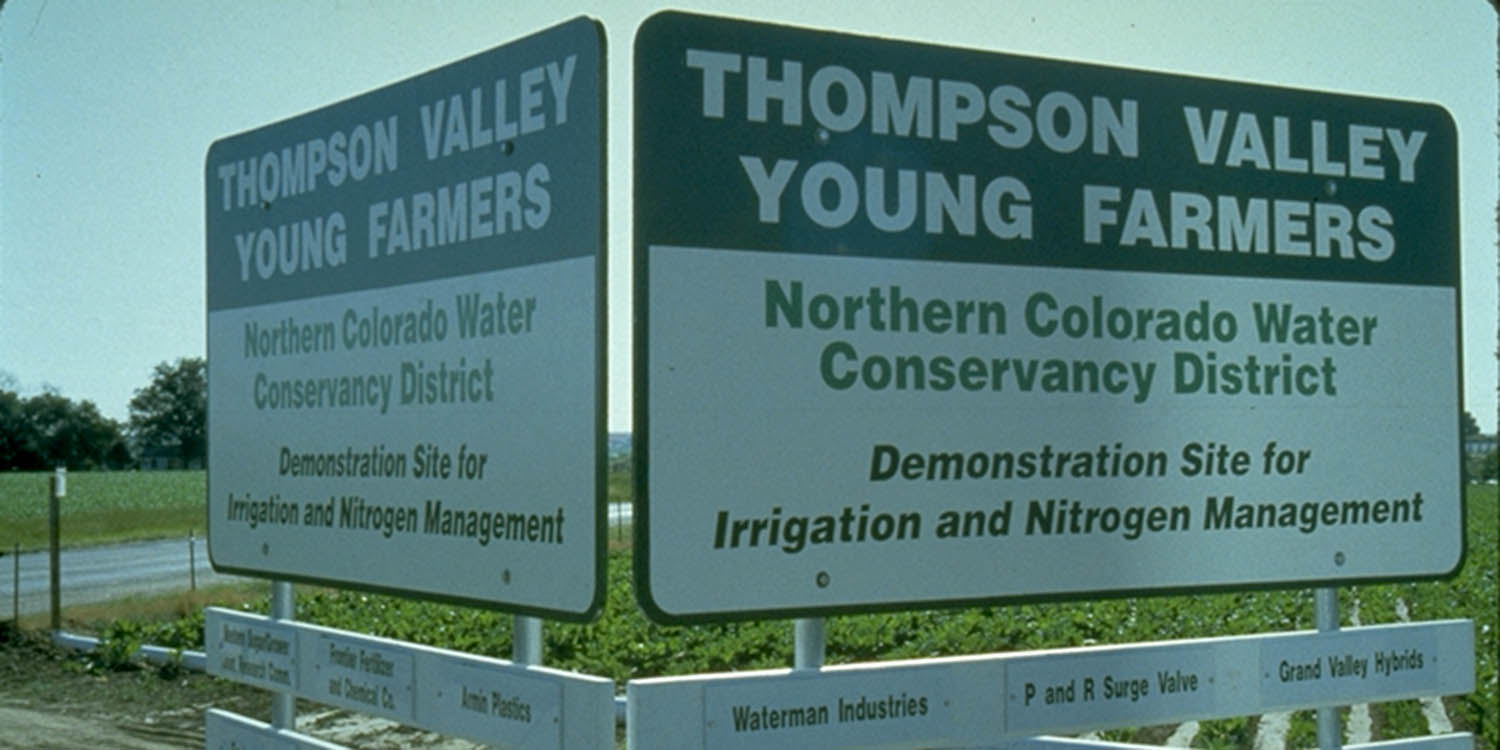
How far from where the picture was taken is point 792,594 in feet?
13.2

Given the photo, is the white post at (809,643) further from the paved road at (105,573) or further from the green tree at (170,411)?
the green tree at (170,411)

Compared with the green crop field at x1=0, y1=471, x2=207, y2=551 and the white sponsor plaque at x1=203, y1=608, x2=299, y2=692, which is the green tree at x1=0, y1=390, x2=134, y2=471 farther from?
the white sponsor plaque at x1=203, y1=608, x2=299, y2=692

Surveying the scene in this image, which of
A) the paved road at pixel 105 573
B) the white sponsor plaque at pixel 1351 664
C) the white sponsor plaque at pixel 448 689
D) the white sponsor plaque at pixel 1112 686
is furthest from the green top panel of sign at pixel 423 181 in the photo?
the paved road at pixel 105 573

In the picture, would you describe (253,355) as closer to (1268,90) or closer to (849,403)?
(849,403)

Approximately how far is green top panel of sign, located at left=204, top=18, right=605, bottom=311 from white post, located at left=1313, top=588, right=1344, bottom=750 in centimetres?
246

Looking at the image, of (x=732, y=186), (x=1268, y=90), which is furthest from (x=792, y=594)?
(x=1268, y=90)

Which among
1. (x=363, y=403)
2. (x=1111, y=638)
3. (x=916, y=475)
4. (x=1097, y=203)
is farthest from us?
(x=1111, y=638)

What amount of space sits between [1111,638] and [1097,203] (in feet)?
41.1

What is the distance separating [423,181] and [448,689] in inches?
52.0

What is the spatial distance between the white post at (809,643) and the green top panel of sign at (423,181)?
3.39 ft

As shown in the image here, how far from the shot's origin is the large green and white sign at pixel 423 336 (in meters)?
3.93

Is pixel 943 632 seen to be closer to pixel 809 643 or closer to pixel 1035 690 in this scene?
pixel 1035 690

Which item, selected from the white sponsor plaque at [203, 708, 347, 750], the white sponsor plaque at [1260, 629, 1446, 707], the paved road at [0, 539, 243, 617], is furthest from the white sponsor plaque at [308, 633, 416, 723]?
the paved road at [0, 539, 243, 617]

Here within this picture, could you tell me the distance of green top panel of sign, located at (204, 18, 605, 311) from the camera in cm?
396
